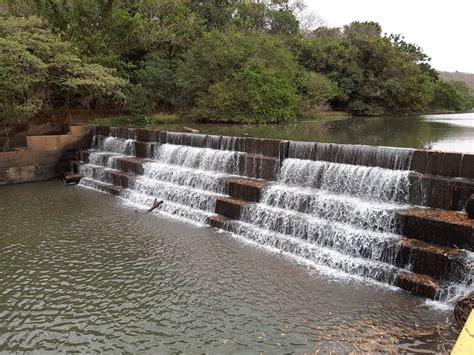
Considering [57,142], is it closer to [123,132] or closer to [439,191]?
[123,132]

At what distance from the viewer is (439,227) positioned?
703 centimetres

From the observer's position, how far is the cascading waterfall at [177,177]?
11.0 metres

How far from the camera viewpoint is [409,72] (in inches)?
1212

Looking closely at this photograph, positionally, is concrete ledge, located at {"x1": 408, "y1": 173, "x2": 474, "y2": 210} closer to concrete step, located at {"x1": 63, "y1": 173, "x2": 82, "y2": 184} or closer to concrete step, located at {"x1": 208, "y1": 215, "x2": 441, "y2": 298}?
concrete step, located at {"x1": 208, "y1": 215, "x2": 441, "y2": 298}

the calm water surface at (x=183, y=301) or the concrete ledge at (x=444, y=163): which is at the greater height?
the concrete ledge at (x=444, y=163)

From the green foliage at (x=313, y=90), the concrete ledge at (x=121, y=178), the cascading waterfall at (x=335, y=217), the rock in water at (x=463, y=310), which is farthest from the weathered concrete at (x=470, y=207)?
the green foliage at (x=313, y=90)

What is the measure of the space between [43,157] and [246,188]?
939 centimetres

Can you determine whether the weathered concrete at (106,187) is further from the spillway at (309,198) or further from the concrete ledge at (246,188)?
the concrete ledge at (246,188)

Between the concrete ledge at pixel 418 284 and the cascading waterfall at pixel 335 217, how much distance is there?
0.19 meters

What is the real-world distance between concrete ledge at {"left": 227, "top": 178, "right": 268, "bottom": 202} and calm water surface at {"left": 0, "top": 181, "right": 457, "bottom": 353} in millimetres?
1480

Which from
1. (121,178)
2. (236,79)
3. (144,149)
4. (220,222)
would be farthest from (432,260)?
(236,79)

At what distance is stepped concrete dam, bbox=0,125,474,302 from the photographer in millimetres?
6914

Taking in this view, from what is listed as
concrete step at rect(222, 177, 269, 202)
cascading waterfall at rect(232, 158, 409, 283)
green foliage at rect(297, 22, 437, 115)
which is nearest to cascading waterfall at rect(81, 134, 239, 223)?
concrete step at rect(222, 177, 269, 202)

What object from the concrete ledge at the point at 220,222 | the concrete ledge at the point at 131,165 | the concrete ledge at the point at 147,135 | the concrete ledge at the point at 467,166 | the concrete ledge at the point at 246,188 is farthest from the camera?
the concrete ledge at the point at 147,135
